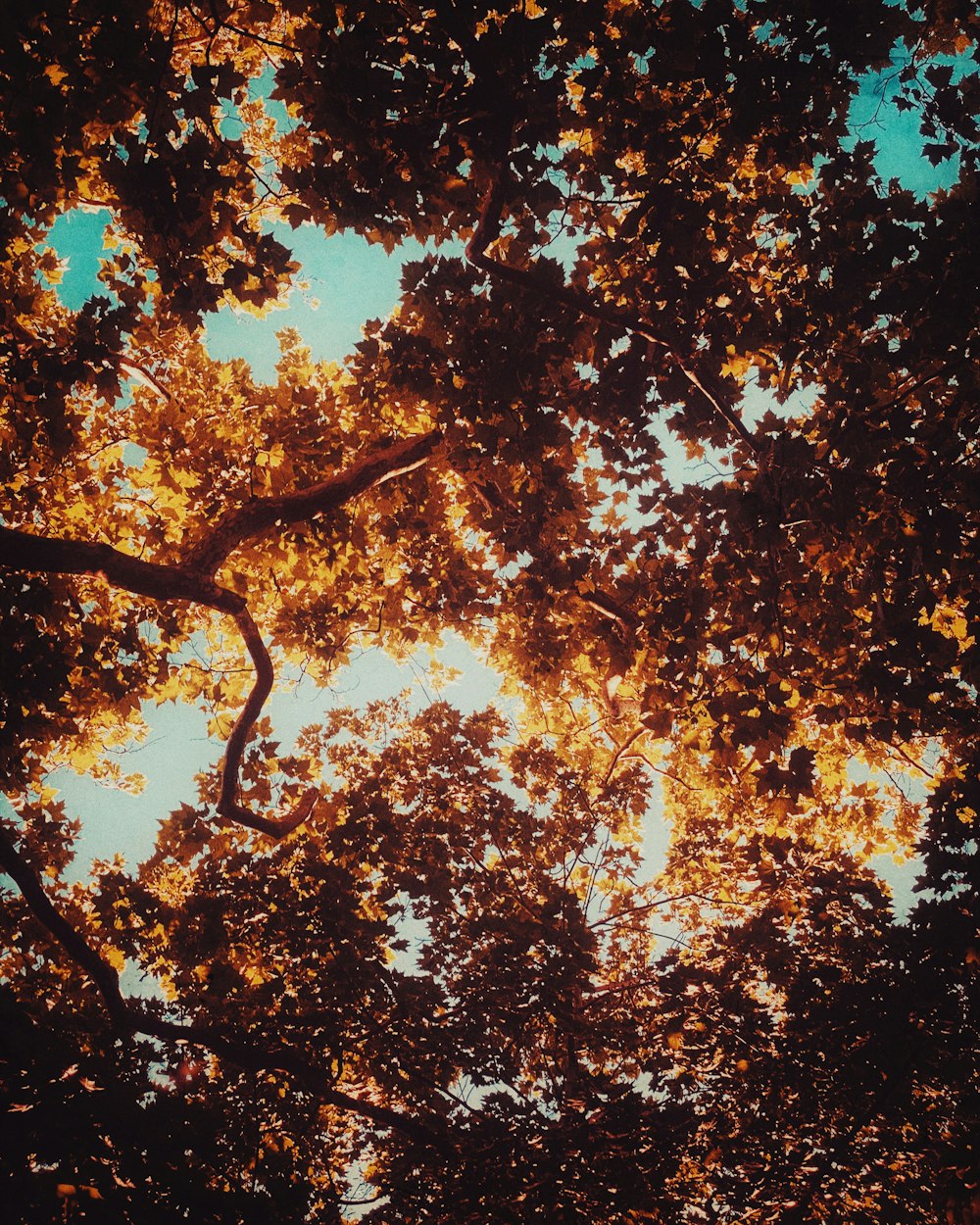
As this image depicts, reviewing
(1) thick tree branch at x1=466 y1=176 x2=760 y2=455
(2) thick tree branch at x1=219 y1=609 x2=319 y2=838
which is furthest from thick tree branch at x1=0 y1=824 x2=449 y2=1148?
(1) thick tree branch at x1=466 y1=176 x2=760 y2=455

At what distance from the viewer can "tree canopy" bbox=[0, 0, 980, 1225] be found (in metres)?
4.12

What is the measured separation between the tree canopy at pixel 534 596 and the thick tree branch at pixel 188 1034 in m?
0.06

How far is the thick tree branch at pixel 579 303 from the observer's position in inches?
A: 194

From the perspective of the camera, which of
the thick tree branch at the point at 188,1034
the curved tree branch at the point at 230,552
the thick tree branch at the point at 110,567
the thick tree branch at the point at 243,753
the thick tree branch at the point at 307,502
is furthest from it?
the thick tree branch at the point at 243,753

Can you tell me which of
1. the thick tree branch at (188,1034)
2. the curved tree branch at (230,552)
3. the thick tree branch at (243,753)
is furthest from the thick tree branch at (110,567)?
the thick tree branch at (188,1034)

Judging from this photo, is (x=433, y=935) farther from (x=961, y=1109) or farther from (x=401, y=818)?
(x=961, y=1109)

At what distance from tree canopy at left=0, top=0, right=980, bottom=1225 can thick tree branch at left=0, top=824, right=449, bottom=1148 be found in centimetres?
6

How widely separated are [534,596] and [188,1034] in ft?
19.8

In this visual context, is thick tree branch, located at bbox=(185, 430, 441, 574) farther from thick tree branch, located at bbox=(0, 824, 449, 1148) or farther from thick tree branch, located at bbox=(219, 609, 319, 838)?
thick tree branch, located at bbox=(0, 824, 449, 1148)

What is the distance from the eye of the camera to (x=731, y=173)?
5.50m

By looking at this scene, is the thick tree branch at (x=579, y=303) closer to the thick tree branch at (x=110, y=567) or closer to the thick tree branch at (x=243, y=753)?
the thick tree branch at (x=110, y=567)

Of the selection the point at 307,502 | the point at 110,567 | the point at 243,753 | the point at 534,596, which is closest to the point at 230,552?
the point at 307,502

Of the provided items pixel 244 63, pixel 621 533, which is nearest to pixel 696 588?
pixel 621 533

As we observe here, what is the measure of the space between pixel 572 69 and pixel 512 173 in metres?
1.53
